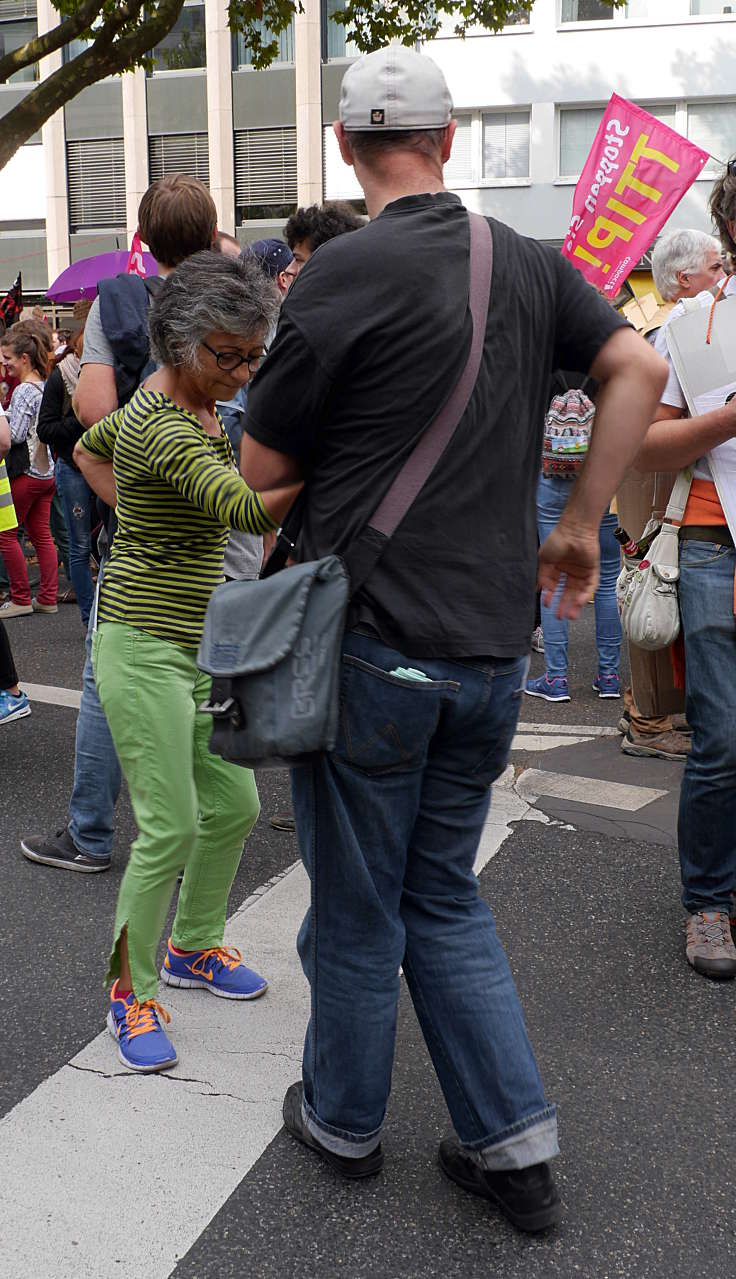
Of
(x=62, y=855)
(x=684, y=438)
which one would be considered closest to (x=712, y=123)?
(x=684, y=438)

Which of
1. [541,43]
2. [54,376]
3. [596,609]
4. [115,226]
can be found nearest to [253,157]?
[115,226]

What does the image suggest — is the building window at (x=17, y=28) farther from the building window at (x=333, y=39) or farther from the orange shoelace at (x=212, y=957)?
the orange shoelace at (x=212, y=957)

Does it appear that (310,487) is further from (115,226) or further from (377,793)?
(115,226)

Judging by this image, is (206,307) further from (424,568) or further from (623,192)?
(623,192)

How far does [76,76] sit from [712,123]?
698 inches

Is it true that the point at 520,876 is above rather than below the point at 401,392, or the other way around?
below

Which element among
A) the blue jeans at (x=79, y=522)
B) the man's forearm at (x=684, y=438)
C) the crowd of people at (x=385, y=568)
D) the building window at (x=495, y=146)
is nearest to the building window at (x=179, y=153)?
the building window at (x=495, y=146)

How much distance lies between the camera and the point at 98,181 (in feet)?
99.2

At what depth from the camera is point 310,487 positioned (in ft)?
7.67

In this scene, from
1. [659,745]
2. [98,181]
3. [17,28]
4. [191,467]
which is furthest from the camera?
[17,28]

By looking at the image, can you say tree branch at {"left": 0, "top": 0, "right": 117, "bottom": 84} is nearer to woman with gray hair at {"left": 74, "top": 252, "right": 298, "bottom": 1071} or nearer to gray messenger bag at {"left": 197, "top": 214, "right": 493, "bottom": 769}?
woman with gray hair at {"left": 74, "top": 252, "right": 298, "bottom": 1071}

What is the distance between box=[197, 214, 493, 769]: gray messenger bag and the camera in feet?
7.30

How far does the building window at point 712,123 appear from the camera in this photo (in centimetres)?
2641

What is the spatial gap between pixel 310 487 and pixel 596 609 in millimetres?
4869
